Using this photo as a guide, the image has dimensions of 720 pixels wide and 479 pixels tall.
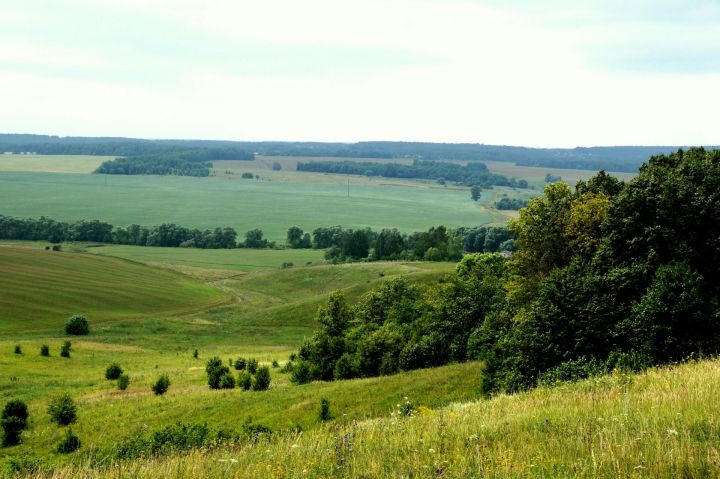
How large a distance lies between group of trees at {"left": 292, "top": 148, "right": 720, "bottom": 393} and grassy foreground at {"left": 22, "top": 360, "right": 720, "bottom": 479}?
12303 mm

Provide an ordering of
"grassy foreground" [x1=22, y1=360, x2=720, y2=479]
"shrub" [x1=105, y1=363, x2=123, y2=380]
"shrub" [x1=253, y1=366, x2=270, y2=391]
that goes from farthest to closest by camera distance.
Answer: "shrub" [x1=105, y1=363, x2=123, y2=380] < "shrub" [x1=253, y1=366, x2=270, y2=391] < "grassy foreground" [x1=22, y1=360, x2=720, y2=479]

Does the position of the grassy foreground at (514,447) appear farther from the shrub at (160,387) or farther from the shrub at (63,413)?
the shrub at (160,387)

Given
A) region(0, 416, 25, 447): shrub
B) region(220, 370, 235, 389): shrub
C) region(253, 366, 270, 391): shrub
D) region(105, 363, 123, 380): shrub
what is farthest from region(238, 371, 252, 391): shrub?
region(0, 416, 25, 447): shrub

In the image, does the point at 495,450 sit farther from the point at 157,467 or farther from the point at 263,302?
the point at 263,302

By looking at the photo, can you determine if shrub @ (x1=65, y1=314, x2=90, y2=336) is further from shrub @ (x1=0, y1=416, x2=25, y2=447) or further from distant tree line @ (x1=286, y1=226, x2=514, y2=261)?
distant tree line @ (x1=286, y1=226, x2=514, y2=261)

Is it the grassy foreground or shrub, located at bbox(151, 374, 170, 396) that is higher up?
the grassy foreground

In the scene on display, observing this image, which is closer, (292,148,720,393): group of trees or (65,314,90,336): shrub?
(292,148,720,393): group of trees

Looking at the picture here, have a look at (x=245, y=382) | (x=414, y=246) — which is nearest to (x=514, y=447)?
(x=245, y=382)

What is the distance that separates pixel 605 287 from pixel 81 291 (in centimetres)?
9797

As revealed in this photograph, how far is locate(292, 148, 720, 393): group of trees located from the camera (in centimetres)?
3023

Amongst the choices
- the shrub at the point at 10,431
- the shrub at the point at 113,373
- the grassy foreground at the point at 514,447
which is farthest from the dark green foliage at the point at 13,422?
the grassy foreground at the point at 514,447

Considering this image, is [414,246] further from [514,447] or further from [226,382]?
[514,447]

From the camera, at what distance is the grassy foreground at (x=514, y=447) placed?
10.9m

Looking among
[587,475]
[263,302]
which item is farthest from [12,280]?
[587,475]
